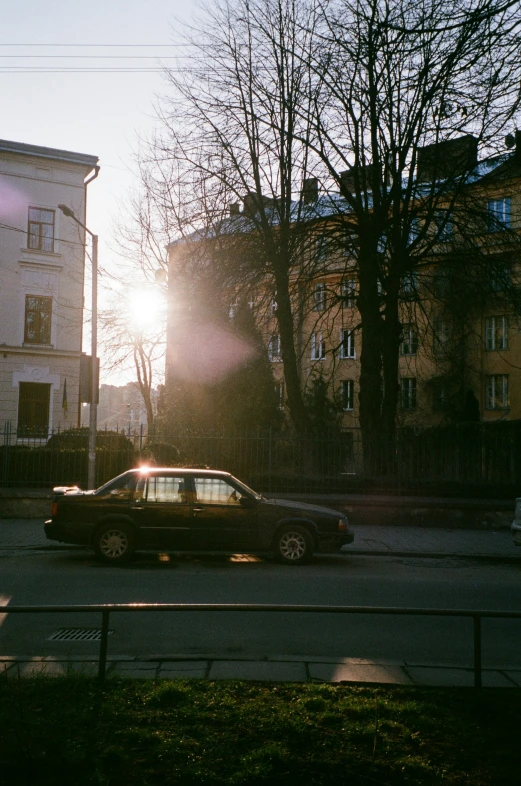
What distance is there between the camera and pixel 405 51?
19.4 ft

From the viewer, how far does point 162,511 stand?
13.0 metres

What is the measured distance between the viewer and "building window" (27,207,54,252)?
3653 centimetres

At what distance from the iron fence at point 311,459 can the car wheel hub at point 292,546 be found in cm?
686

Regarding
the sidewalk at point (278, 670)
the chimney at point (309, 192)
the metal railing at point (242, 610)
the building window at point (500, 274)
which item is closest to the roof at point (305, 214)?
the chimney at point (309, 192)

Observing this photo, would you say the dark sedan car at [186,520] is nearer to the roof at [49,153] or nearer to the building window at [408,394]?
the roof at [49,153]

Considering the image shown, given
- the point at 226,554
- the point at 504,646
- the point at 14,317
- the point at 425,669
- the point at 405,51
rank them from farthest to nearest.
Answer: the point at 14,317 → the point at 226,554 → the point at 504,646 → the point at 425,669 → the point at 405,51

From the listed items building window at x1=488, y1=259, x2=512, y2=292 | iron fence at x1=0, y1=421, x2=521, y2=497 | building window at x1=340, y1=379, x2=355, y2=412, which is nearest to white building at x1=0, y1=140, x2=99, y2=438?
iron fence at x1=0, y1=421, x2=521, y2=497

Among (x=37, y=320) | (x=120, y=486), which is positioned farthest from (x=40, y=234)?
(x=120, y=486)

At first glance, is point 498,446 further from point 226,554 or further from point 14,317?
point 14,317

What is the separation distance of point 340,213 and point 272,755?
18849 millimetres

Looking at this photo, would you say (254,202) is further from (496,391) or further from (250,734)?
(496,391)

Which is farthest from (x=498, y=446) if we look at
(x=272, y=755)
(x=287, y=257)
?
(x=272, y=755)

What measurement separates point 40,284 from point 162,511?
26178mm

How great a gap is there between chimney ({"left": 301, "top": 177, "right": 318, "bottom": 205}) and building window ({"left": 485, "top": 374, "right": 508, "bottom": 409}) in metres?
28.4
